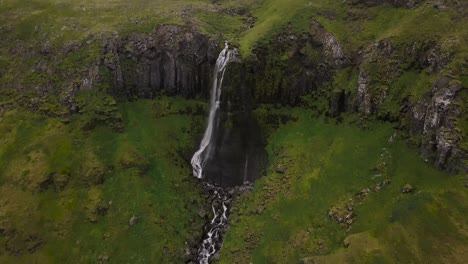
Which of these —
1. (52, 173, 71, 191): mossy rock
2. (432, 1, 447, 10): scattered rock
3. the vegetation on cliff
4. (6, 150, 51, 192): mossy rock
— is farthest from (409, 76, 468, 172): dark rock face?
(6, 150, 51, 192): mossy rock

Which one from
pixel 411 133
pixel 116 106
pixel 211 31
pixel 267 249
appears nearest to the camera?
pixel 267 249

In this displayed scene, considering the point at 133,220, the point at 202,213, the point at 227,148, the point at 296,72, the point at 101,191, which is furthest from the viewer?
the point at 296,72

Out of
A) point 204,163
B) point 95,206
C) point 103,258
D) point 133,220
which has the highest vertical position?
point 204,163

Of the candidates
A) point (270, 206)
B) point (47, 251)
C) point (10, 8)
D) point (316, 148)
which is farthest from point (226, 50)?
point (10, 8)

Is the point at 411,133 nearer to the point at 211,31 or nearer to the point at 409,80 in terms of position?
the point at 409,80

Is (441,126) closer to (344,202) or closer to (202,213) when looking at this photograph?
(344,202)

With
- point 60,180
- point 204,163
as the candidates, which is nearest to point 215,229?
point 204,163

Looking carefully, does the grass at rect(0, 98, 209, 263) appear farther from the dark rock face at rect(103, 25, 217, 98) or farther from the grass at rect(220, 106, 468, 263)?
the grass at rect(220, 106, 468, 263)
